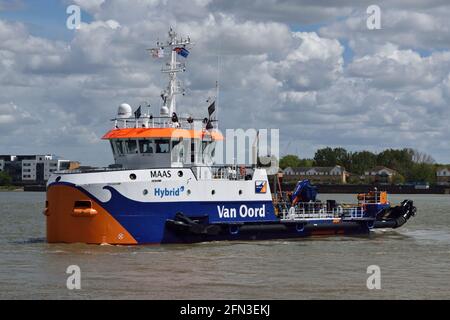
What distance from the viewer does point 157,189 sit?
27.6m

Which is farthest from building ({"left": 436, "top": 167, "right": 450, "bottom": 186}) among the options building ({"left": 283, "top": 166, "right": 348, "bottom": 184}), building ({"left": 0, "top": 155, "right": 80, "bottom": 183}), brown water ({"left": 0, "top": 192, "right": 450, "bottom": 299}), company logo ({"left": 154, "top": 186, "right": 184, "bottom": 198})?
company logo ({"left": 154, "top": 186, "right": 184, "bottom": 198})

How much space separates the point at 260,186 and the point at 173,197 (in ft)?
13.1

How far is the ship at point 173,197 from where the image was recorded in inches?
1065

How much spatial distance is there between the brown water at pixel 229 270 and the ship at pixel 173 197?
54 cm

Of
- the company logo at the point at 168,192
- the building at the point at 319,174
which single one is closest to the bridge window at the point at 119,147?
the company logo at the point at 168,192

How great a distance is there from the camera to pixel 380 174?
16462cm

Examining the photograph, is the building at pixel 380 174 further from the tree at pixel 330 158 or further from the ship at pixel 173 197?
the ship at pixel 173 197

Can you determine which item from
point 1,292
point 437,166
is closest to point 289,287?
point 1,292

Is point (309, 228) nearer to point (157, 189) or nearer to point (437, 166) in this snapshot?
point (157, 189)

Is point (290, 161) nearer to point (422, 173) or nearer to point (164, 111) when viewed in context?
point (422, 173)

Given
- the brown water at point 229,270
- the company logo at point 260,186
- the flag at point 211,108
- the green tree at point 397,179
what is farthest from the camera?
the green tree at point 397,179

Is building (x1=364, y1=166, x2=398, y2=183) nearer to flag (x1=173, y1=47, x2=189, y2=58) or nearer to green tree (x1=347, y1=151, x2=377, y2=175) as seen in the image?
green tree (x1=347, y1=151, x2=377, y2=175)

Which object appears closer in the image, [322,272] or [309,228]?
[322,272]

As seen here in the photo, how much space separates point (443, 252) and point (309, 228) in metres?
5.27
